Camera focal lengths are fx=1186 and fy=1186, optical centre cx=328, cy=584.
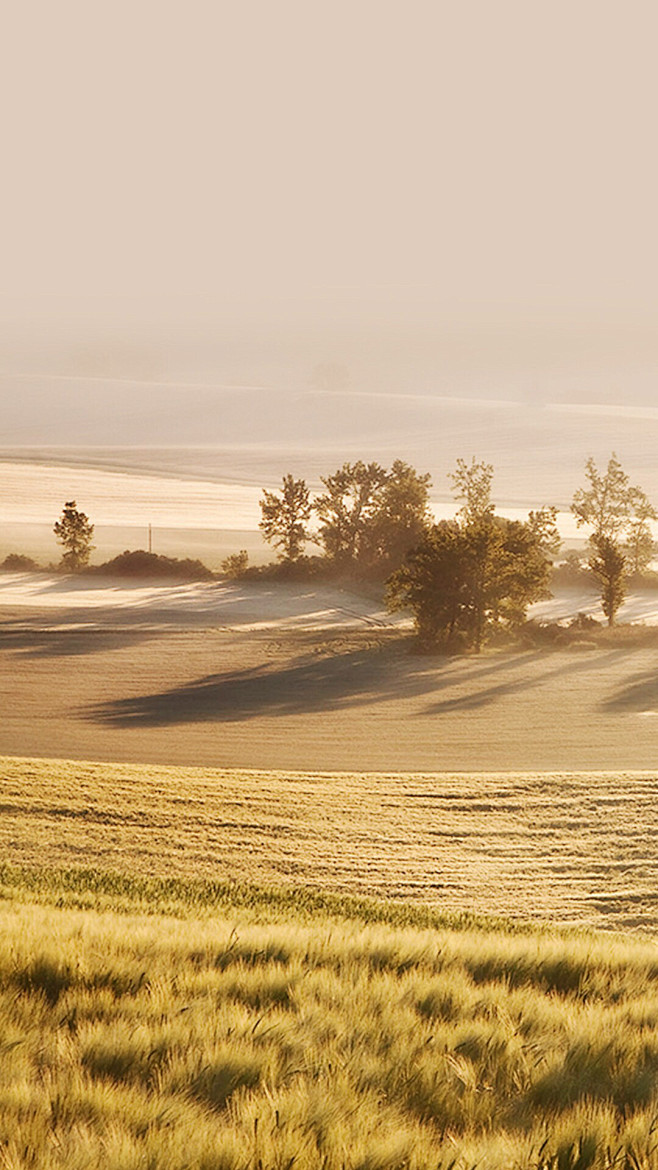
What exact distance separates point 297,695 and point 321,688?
4.78ft

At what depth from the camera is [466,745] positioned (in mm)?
37656

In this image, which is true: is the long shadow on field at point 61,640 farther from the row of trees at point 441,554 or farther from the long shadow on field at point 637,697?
the long shadow on field at point 637,697

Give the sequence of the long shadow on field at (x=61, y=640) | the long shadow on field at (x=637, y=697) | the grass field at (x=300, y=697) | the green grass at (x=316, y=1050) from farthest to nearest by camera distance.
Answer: the long shadow on field at (x=61, y=640), the long shadow on field at (x=637, y=697), the grass field at (x=300, y=697), the green grass at (x=316, y=1050)

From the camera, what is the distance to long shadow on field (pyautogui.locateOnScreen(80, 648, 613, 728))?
4200 cm

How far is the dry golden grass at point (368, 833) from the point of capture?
742 inches

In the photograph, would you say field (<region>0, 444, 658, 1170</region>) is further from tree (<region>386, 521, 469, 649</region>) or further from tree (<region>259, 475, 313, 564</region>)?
tree (<region>259, 475, 313, 564</region>)

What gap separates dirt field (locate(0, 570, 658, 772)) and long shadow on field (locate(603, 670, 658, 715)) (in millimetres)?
105

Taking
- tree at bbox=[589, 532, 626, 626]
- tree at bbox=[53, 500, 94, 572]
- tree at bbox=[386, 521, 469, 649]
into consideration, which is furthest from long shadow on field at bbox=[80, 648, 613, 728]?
tree at bbox=[53, 500, 94, 572]

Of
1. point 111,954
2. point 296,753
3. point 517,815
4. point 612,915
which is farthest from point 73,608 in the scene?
point 111,954

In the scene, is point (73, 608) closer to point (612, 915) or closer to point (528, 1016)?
point (612, 915)

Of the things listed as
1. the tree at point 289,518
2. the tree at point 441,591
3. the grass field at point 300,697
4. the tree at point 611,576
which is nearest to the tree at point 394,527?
the tree at point 289,518

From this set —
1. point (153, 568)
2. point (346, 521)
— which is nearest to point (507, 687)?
point (346, 521)

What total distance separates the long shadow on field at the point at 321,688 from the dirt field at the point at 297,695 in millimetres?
85

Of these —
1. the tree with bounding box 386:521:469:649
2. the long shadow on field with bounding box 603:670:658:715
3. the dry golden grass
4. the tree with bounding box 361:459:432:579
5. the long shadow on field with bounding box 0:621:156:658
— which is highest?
the tree with bounding box 361:459:432:579
